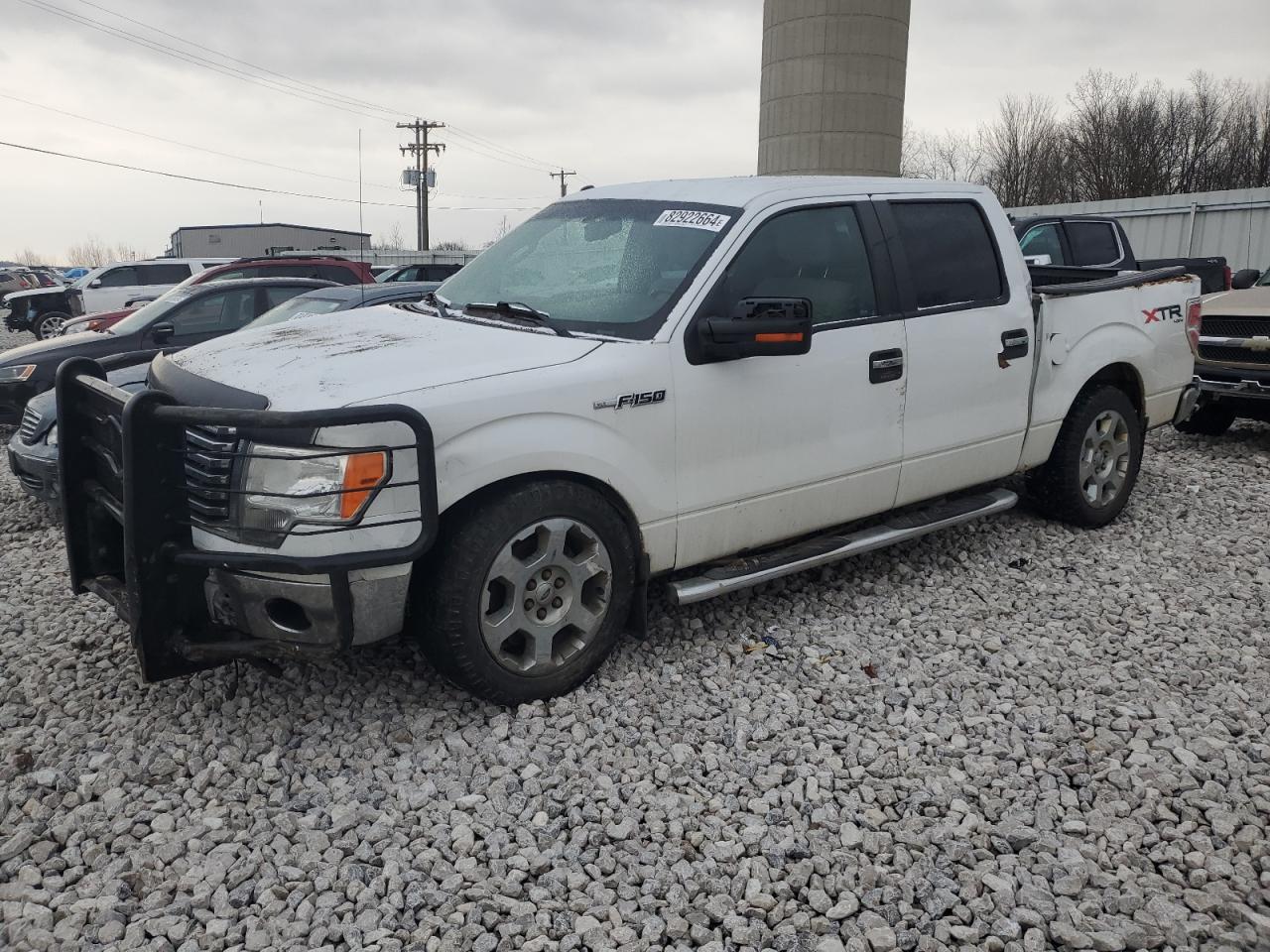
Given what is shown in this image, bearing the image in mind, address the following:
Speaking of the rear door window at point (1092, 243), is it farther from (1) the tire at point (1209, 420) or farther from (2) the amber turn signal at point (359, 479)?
(2) the amber turn signal at point (359, 479)

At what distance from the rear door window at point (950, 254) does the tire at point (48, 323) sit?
1996cm

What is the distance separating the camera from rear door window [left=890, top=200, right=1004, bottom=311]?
484 centimetres

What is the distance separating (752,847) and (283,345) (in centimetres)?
249

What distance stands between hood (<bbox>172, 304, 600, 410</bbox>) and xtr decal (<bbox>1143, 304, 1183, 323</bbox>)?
3.85m

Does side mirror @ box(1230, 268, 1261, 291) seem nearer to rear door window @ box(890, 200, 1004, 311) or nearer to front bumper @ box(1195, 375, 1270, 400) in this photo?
front bumper @ box(1195, 375, 1270, 400)

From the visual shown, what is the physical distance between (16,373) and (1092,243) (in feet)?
35.2

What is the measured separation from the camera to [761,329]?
12.6 feet

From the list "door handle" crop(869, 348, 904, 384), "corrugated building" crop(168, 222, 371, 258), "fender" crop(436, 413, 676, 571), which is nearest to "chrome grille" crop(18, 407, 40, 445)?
"fender" crop(436, 413, 676, 571)

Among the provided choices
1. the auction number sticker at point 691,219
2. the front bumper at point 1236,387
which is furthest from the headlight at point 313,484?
the front bumper at point 1236,387

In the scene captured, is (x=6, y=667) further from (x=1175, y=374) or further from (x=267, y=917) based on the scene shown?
(x=1175, y=374)

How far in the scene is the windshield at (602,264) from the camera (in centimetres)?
405

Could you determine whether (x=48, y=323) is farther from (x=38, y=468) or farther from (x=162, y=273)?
(x=38, y=468)

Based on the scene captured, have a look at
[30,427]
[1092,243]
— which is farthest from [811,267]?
[1092,243]

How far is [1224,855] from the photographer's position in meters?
3.00
